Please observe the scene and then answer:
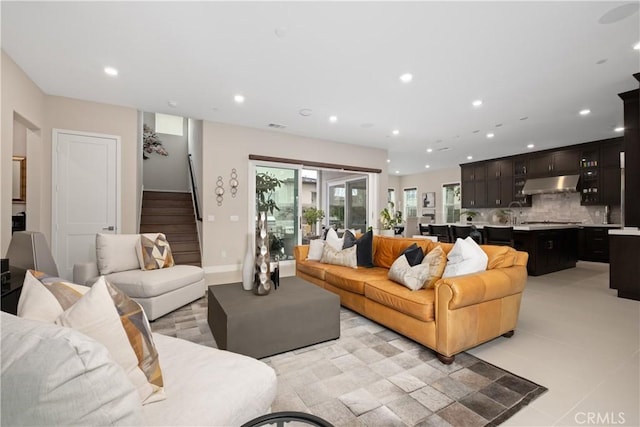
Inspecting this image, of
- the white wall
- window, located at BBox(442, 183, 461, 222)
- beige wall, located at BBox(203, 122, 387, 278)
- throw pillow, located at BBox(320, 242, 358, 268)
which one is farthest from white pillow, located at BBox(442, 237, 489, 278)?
window, located at BBox(442, 183, 461, 222)

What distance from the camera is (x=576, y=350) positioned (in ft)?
7.91

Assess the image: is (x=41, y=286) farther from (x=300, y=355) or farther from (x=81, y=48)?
(x=81, y=48)

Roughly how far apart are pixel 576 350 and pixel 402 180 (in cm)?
1049

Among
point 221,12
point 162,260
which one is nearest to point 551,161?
point 221,12

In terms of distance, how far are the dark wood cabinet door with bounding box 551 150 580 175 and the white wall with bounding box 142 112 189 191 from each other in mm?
10047

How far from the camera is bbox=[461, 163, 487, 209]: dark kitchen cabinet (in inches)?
349

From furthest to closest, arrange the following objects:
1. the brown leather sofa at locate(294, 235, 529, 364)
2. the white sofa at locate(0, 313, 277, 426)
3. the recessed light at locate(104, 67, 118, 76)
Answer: the recessed light at locate(104, 67, 118, 76) < the brown leather sofa at locate(294, 235, 529, 364) < the white sofa at locate(0, 313, 277, 426)

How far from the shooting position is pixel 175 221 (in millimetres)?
6707

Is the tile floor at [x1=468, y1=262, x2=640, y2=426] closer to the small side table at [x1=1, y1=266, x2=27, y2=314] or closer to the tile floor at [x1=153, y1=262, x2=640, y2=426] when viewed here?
the tile floor at [x1=153, y1=262, x2=640, y2=426]

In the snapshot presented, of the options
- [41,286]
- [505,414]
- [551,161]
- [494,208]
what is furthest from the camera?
[494,208]

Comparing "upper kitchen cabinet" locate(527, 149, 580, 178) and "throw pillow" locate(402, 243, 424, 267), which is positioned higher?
"upper kitchen cabinet" locate(527, 149, 580, 178)

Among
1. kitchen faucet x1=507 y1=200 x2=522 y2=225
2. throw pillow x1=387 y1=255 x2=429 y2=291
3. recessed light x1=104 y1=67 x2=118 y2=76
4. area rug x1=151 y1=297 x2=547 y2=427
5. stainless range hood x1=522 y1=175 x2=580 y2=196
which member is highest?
recessed light x1=104 y1=67 x2=118 y2=76

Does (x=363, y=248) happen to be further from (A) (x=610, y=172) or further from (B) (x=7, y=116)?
(A) (x=610, y=172)

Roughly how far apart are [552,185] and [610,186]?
40.2 inches
